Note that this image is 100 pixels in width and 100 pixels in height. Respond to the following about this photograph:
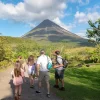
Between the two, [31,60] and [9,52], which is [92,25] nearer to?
[9,52]

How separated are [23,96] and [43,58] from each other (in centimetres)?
208

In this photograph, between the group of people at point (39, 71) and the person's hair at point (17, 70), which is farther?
the group of people at point (39, 71)

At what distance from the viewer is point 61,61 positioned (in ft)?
43.7

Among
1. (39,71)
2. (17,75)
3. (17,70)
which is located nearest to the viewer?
(17,70)

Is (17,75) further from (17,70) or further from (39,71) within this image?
(39,71)

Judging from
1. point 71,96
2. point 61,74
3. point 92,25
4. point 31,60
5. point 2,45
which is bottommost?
point 71,96

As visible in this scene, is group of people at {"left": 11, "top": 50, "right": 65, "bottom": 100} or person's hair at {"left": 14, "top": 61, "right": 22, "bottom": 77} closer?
person's hair at {"left": 14, "top": 61, "right": 22, "bottom": 77}

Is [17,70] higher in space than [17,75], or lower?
higher

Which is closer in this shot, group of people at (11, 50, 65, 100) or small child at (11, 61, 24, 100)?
small child at (11, 61, 24, 100)

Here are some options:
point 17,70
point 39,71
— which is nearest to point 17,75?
point 17,70

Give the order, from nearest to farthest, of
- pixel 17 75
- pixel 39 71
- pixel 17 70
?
pixel 17 70 → pixel 17 75 → pixel 39 71

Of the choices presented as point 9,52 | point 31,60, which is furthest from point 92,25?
point 31,60

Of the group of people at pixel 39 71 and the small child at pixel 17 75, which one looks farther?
the group of people at pixel 39 71

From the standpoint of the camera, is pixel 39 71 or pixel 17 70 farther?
pixel 39 71
